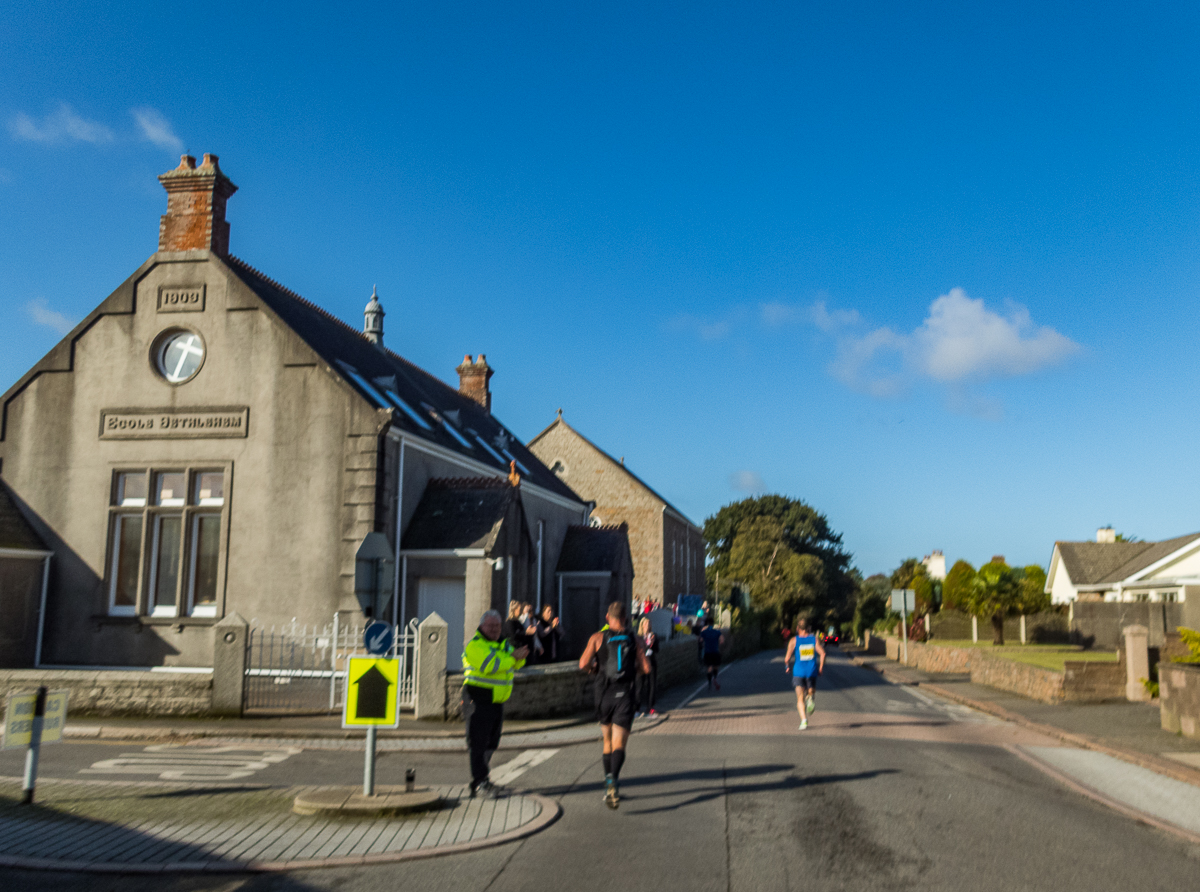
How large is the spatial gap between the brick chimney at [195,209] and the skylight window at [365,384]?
11.7 feet

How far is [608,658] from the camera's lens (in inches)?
369

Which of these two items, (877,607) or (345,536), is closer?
(345,536)

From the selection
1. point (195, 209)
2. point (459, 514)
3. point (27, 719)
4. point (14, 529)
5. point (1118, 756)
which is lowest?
point (1118, 756)

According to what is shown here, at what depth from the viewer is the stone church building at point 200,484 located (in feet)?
61.7

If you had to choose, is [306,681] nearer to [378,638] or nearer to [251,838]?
[378,638]

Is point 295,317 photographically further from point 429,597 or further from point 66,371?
point 429,597

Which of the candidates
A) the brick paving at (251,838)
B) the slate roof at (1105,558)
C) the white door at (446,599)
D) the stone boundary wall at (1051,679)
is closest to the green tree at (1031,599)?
the slate roof at (1105,558)

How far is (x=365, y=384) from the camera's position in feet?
71.7

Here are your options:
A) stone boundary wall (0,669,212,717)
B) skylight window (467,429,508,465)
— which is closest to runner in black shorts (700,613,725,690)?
skylight window (467,429,508,465)

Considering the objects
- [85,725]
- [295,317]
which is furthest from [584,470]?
[85,725]

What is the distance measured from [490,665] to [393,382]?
1532cm

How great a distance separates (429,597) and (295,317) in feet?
24.8

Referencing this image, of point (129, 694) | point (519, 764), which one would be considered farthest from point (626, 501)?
point (519, 764)

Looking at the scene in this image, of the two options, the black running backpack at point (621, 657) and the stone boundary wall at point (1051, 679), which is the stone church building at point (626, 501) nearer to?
the stone boundary wall at point (1051, 679)
